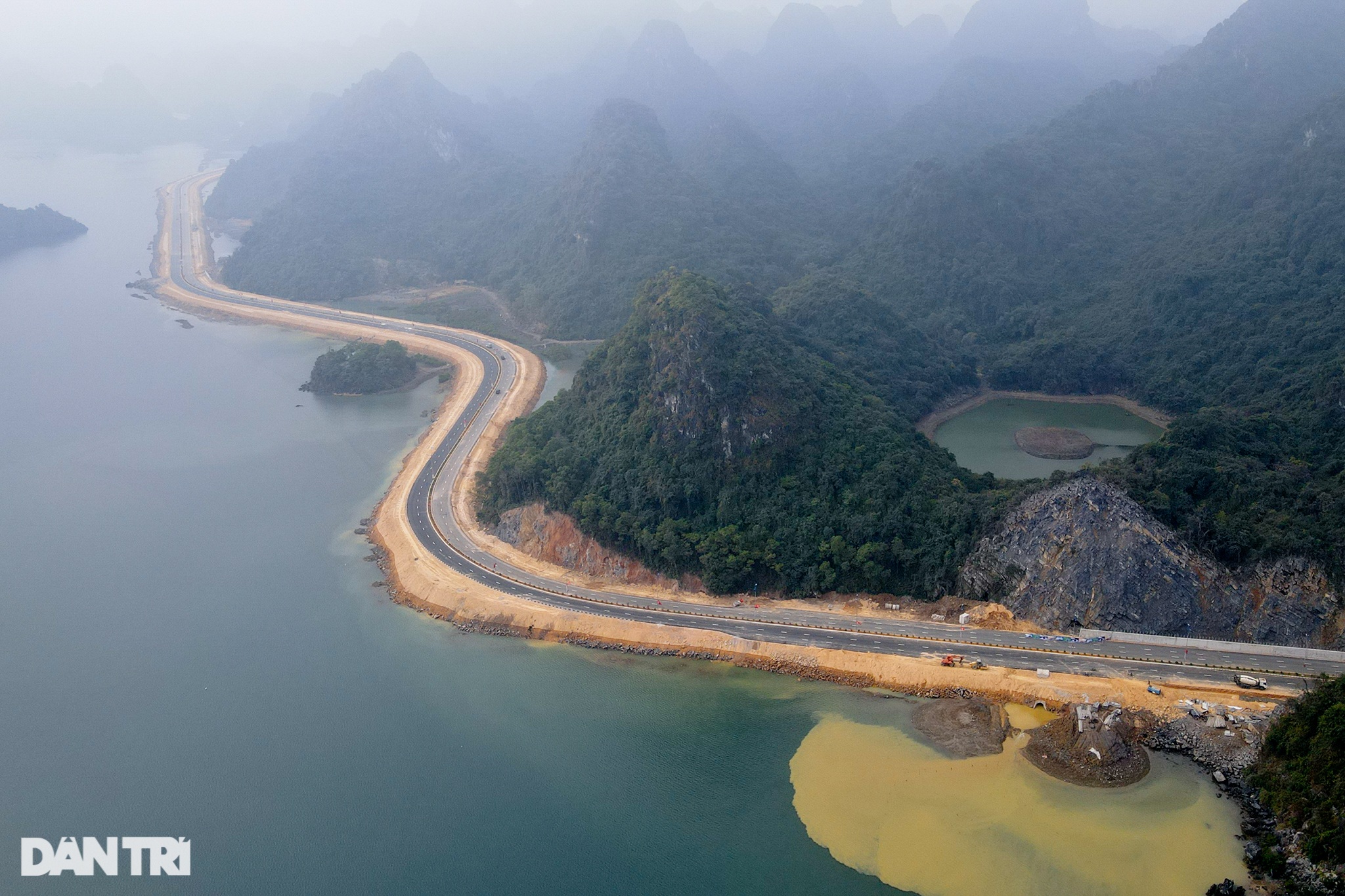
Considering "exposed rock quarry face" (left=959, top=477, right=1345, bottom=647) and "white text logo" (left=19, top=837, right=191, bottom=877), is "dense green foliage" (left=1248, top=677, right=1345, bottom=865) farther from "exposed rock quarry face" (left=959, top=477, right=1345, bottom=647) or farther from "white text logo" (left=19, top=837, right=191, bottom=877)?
"white text logo" (left=19, top=837, right=191, bottom=877)

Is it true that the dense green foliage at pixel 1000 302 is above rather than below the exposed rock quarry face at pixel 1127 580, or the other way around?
above

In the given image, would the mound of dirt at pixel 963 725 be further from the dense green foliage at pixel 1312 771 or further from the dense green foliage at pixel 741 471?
the dense green foliage at pixel 1312 771

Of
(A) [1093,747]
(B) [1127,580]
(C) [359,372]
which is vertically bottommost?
(A) [1093,747]

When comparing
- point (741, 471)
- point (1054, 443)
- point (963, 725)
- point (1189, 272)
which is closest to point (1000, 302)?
point (1189, 272)

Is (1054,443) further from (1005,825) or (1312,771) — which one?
(1005,825)

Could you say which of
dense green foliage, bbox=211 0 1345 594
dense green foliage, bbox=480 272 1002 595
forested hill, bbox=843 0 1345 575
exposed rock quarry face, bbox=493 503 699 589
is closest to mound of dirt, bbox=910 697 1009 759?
dense green foliage, bbox=480 272 1002 595

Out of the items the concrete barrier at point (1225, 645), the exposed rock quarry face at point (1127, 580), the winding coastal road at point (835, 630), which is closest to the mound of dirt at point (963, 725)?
the winding coastal road at point (835, 630)
